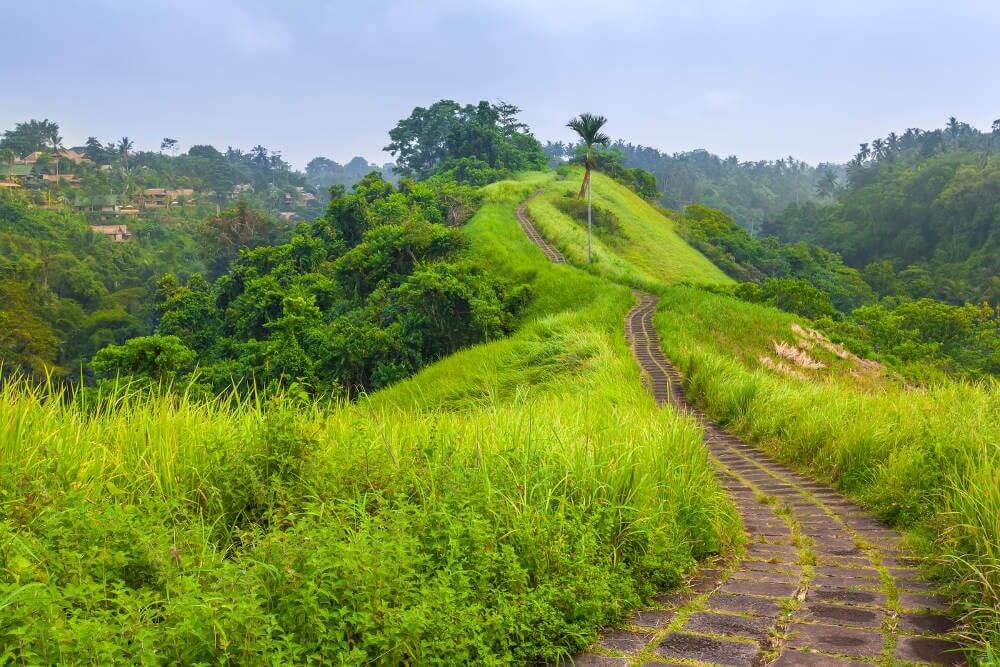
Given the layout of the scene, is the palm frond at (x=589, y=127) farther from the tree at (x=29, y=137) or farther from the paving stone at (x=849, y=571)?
the tree at (x=29, y=137)

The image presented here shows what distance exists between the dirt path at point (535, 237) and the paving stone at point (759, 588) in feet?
93.1

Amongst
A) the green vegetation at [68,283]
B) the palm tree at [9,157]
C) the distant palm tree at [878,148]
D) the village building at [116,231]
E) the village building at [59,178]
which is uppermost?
the distant palm tree at [878,148]

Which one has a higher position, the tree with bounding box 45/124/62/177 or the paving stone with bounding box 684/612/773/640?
the tree with bounding box 45/124/62/177

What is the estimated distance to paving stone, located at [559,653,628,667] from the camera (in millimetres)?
3117

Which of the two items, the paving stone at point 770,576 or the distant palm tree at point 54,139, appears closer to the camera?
the paving stone at point 770,576

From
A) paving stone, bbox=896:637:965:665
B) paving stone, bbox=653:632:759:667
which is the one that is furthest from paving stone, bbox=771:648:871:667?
paving stone, bbox=896:637:965:665

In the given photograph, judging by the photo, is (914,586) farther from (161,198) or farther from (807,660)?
(161,198)

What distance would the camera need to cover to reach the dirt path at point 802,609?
311 centimetres

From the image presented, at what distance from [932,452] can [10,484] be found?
5.82 m

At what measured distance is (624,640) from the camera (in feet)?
11.1

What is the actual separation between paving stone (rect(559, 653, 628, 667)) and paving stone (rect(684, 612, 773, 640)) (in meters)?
0.48

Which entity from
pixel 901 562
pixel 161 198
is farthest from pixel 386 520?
pixel 161 198

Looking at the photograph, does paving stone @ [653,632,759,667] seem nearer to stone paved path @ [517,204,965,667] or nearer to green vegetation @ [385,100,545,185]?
stone paved path @ [517,204,965,667]

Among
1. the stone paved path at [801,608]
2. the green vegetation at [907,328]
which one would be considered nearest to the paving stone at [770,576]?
the stone paved path at [801,608]
